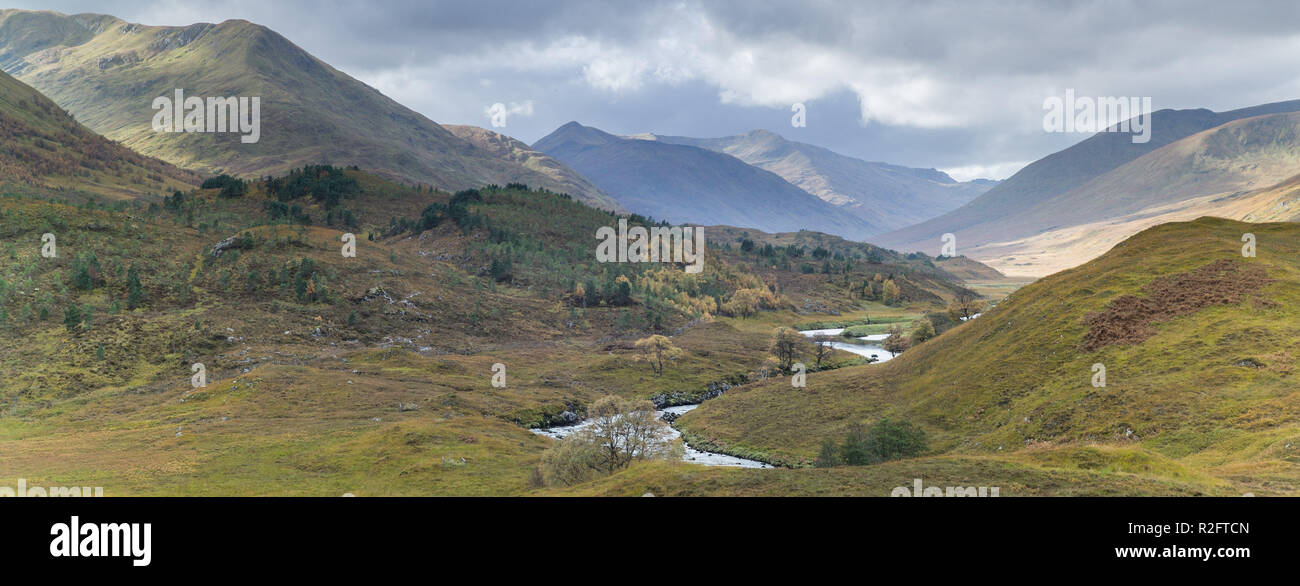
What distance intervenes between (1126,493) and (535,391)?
94399 millimetres

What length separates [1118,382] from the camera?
67375 millimetres

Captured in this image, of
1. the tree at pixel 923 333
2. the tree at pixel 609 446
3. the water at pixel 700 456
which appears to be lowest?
the water at pixel 700 456

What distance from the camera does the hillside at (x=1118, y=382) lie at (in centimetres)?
4941

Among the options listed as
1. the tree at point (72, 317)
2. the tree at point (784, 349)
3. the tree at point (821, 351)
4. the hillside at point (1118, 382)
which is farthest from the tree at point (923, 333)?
the tree at point (72, 317)

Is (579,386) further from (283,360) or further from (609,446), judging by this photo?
(609,446)

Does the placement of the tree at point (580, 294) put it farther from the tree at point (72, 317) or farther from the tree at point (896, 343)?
the tree at point (72, 317)

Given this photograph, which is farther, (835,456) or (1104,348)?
(1104,348)

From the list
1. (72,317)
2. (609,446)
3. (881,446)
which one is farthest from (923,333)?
(72,317)

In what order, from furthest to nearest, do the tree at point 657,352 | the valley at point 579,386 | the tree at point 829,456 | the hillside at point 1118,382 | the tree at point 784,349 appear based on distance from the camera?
1. the tree at point 784,349
2. the tree at point 657,352
3. the tree at point 829,456
4. the valley at point 579,386
5. the hillside at point 1118,382

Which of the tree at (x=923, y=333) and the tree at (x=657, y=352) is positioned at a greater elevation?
the tree at (x=923, y=333)
